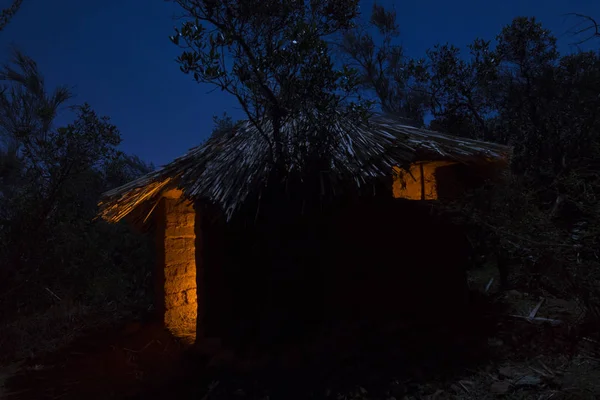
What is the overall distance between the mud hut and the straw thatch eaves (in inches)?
0.6

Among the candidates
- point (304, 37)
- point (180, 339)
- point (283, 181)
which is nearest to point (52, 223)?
point (180, 339)

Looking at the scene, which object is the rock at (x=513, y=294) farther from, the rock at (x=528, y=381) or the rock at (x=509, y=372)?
the rock at (x=528, y=381)

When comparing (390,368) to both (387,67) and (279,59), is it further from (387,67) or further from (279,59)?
(387,67)

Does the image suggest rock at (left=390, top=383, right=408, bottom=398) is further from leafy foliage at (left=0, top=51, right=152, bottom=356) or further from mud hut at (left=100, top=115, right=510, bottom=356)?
leafy foliage at (left=0, top=51, right=152, bottom=356)

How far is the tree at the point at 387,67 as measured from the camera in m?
9.41

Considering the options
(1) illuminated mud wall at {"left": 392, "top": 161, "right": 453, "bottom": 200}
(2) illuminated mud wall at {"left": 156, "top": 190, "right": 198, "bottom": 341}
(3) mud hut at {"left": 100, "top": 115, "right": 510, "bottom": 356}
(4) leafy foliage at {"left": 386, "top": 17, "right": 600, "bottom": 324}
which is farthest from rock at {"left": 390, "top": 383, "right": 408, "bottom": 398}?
(4) leafy foliage at {"left": 386, "top": 17, "right": 600, "bottom": 324}

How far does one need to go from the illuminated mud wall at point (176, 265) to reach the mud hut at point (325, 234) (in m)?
0.85

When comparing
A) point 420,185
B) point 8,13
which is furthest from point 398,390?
point 8,13

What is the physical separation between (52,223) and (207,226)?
414cm

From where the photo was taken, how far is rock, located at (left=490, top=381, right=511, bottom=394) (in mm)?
3184

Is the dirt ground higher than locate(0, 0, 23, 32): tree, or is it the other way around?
locate(0, 0, 23, 32): tree

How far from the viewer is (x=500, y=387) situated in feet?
10.6

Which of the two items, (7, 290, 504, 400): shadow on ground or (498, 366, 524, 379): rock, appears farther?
(7, 290, 504, 400): shadow on ground

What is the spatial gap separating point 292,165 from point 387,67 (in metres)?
6.24
